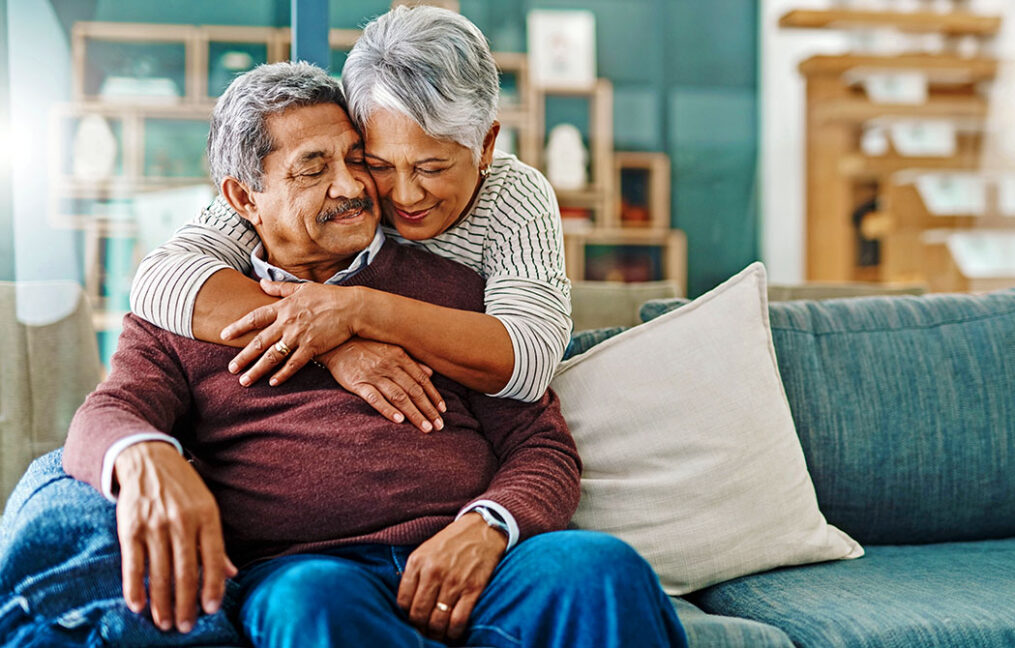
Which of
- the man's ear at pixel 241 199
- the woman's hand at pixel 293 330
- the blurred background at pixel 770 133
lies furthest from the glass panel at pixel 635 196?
the woman's hand at pixel 293 330

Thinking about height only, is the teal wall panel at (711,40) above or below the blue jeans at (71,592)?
above

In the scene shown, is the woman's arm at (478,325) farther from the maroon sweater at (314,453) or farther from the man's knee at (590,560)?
the man's knee at (590,560)

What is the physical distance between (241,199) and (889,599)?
1123mm

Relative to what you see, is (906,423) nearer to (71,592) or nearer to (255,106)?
(255,106)

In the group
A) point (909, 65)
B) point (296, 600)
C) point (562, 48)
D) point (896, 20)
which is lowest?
point (296, 600)

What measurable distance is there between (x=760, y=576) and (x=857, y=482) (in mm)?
297

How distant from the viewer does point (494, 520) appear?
4.03 ft

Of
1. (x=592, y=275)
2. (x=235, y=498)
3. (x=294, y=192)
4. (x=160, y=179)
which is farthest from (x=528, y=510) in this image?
(x=592, y=275)

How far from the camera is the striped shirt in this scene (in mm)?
1352

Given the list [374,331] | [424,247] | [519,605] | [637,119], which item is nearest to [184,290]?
[374,331]

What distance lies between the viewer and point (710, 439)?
153cm

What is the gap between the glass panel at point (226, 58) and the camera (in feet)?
10.3

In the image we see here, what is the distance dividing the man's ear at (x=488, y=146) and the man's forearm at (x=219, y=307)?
414 mm

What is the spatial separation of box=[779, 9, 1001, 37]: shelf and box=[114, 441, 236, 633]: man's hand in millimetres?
4856
